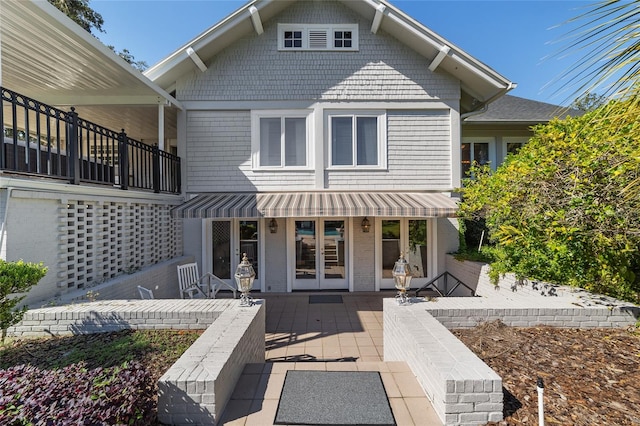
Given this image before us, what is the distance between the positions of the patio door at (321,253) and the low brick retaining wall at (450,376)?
771 cm

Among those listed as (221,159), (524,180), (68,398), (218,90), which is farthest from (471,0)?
(68,398)

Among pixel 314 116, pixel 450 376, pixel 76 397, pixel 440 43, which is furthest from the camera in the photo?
pixel 314 116

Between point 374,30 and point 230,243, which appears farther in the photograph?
point 230,243

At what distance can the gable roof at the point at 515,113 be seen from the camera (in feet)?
53.8

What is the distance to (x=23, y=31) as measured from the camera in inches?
295

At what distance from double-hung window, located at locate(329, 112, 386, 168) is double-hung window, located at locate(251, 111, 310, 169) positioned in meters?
1.21

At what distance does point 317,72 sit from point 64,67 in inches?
344

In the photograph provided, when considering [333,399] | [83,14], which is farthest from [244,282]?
[83,14]

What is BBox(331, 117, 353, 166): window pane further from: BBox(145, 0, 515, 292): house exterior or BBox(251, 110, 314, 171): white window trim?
BBox(251, 110, 314, 171): white window trim

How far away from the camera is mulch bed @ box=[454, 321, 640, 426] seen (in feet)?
12.7

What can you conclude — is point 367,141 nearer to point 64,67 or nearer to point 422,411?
point 422,411

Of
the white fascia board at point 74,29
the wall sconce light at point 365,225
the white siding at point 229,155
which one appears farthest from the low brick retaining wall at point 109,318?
the wall sconce light at point 365,225

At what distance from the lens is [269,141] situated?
12945 mm

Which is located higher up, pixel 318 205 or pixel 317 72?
pixel 317 72
